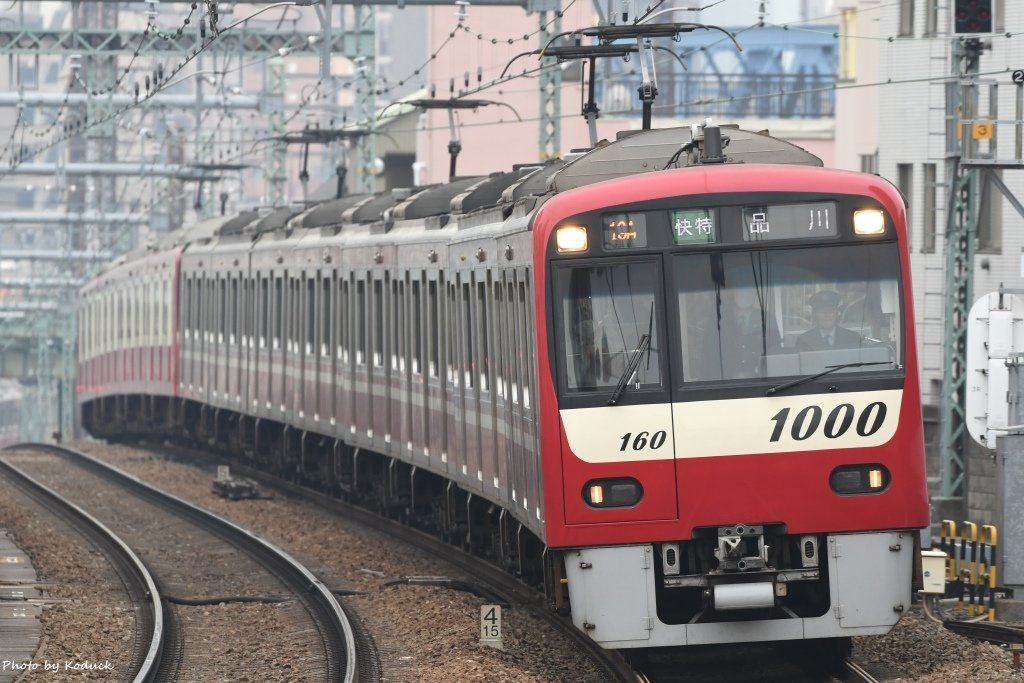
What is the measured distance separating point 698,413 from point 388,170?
52292 millimetres

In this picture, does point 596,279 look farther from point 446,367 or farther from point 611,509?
point 446,367

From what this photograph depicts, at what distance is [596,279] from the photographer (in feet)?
35.5

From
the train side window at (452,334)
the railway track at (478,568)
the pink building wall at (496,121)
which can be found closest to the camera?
the railway track at (478,568)

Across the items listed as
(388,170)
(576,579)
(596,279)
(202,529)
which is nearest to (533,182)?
(596,279)

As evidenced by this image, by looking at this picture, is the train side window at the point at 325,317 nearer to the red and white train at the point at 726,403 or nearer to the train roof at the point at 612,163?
the train roof at the point at 612,163

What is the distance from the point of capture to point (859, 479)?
419 inches

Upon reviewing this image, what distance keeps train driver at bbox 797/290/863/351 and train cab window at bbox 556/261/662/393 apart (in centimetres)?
75

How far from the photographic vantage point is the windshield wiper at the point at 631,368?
1063 cm

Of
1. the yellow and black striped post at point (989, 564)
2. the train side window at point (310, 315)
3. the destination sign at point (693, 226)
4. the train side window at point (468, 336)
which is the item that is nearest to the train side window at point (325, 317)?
the train side window at point (310, 315)

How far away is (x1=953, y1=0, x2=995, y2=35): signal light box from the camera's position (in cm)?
1752

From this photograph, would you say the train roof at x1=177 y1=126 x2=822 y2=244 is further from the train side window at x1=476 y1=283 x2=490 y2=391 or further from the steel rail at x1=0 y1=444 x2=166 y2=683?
the steel rail at x1=0 y1=444 x2=166 y2=683

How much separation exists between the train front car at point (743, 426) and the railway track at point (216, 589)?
85.6 inches

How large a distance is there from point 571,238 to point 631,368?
73 cm

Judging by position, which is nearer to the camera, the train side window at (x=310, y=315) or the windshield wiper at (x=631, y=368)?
the windshield wiper at (x=631, y=368)
